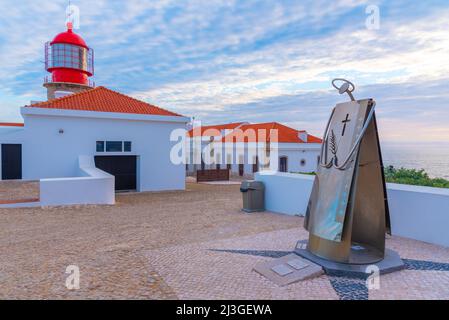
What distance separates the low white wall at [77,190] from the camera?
11500 mm

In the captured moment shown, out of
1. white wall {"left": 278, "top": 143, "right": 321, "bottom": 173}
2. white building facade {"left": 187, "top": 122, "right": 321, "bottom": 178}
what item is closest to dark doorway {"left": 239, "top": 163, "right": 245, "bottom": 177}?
white building facade {"left": 187, "top": 122, "right": 321, "bottom": 178}

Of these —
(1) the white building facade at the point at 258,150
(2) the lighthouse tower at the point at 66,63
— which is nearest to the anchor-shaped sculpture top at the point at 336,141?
(2) the lighthouse tower at the point at 66,63

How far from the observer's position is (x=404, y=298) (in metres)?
4.27

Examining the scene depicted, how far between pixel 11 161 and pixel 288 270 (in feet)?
51.2

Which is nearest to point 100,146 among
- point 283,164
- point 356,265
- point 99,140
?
point 99,140

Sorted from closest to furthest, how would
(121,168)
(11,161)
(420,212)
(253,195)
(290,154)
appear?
(420,212)
(253,195)
(11,161)
(121,168)
(290,154)

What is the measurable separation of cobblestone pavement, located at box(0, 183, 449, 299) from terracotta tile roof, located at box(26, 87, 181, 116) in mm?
7485

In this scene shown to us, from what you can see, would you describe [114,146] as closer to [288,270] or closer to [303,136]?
[288,270]

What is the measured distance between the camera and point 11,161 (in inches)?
610

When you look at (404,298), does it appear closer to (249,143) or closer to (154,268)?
(154,268)

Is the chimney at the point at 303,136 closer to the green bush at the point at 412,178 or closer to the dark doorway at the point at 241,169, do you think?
the dark doorway at the point at 241,169

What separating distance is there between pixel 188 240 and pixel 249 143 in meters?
23.8

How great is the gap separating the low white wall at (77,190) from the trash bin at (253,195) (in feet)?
18.4
